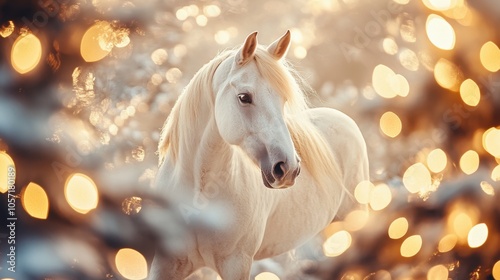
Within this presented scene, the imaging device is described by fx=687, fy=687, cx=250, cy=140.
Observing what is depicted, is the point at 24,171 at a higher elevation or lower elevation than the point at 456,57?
higher

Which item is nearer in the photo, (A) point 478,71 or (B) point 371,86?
(B) point 371,86

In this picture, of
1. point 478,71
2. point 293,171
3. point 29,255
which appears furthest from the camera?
point 478,71

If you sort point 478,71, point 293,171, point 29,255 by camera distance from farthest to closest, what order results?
point 478,71 < point 29,255 < point 293,171

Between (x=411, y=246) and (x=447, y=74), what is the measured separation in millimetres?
179

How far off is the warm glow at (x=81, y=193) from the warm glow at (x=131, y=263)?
50 mm

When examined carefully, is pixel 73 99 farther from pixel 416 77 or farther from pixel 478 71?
pixel 478 71

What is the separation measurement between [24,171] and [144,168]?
0.38ft

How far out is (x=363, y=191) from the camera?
0.65m

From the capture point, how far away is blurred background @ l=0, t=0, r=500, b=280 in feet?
1.92

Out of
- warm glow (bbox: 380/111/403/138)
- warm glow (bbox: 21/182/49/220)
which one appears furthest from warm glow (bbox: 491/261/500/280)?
warm glow (bbox: 21/182/49/220)

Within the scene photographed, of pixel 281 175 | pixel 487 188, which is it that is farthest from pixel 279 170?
pixel 487 188

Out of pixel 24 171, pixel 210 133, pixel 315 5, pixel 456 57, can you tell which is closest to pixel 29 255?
pixel 24 171

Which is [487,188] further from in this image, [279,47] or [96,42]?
[96,42]

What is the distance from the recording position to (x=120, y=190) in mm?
593
